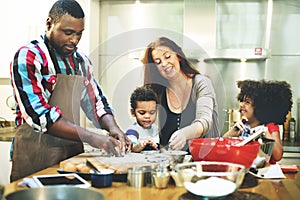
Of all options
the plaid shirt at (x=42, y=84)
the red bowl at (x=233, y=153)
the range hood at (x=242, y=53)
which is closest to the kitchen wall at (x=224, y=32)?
the range hood at (x=242, y=53)

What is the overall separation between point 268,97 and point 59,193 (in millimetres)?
2109

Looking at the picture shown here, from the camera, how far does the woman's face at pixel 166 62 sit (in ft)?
6.23

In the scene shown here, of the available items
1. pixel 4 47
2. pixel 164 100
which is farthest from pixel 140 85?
pixel 4 47

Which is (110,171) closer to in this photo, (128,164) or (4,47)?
(128,164)

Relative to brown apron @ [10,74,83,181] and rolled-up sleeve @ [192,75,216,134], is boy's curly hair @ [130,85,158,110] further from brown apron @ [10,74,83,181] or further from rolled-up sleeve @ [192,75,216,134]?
brown apron @ [10,74,83,181]

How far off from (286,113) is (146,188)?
1.83 meters

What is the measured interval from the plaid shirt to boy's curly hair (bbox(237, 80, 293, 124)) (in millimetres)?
1247

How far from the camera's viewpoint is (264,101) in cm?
273

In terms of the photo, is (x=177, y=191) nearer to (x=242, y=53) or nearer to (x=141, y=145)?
(x=141, y=145)

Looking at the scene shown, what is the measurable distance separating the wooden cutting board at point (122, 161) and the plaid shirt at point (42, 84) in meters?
0.27

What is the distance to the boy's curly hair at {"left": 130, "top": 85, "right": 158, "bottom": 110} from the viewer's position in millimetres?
1941

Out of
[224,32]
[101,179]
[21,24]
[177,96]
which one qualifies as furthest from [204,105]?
[21,24]

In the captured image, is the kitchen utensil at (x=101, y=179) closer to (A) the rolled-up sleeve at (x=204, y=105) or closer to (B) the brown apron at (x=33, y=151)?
(B) the brown apron at (x=33, y=151)

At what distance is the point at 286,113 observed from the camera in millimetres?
2703
